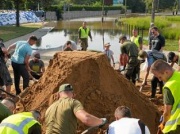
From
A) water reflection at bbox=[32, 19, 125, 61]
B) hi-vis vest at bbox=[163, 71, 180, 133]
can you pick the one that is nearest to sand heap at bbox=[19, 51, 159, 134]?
hi-vis vest at bbox=[163, 71, 180, 133]

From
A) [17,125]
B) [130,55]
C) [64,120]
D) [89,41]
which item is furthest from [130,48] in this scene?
[89,41]

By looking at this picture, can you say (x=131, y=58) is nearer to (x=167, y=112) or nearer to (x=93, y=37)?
(x=167, y=112)

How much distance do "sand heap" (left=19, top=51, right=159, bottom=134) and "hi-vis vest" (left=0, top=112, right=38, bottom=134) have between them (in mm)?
2703

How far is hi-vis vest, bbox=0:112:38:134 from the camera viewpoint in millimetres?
4750

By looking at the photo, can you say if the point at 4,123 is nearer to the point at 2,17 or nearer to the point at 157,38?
the point at 157,38

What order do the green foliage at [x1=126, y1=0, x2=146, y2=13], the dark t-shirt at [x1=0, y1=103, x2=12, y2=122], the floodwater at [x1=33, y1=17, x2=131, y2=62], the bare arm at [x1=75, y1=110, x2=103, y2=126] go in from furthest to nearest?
the green foliage at [x1=126, y1=0, x2=146, y2=13] < the floodwater at [x1=33, y1=17, x2=131, y2=62] < the dark t-shirt at [x1=0, y1=103, x2=12, y2=122] < the bare arm at [x1=75, y1=110, x2=103, y2=126]

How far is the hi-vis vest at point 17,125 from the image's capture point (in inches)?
187

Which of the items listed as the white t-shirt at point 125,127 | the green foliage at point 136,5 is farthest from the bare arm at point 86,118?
the green foliage at point 136,5

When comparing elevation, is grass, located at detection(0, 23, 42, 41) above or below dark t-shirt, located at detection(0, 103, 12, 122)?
below

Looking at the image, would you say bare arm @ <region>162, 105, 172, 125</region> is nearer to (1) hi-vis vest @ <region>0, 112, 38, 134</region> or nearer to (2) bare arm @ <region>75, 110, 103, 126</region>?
(2) bare arm @ <region>75, 110, 103, 126</region>

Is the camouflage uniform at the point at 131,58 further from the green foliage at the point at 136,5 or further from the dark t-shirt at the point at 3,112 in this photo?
the green foliage at the point at 136,5

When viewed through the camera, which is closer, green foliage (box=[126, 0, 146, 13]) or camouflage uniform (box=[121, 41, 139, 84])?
camouflage uniform (box=[121, 41, 139, 84])

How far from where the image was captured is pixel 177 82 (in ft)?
19.0

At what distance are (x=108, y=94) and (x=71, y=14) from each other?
61.5m
